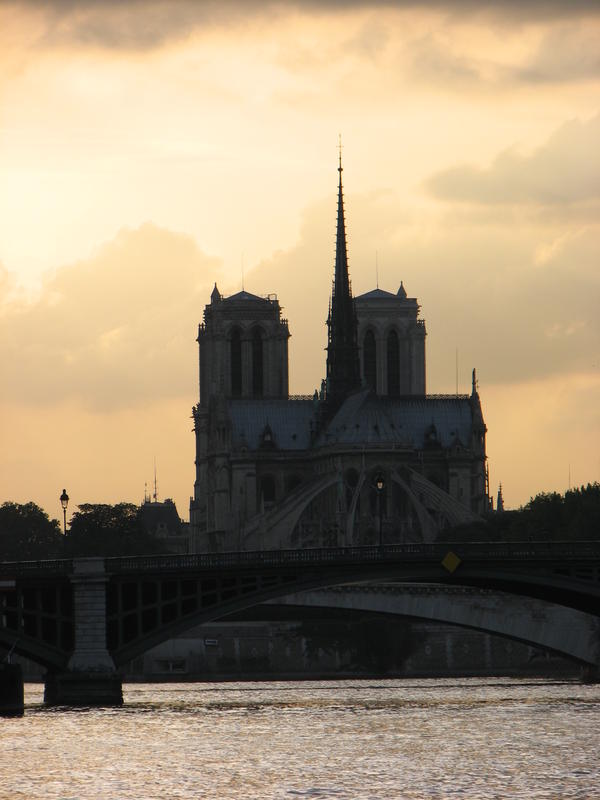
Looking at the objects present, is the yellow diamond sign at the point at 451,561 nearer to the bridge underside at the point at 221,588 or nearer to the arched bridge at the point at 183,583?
the arched bridge at the point at 183,583

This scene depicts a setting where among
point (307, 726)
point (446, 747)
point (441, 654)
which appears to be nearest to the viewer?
point (446, 747)

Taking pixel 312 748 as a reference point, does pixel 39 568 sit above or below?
above

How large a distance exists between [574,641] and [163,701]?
86.4 ft

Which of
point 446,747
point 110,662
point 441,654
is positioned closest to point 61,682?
point 110,662

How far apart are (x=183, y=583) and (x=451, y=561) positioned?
37.9ft

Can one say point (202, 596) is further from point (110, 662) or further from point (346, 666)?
point (346, 666)

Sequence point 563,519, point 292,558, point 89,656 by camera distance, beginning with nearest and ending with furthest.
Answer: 1. point 89,656
2. point 292,558
3. point 563,519

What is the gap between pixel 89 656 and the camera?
11212 centimetres

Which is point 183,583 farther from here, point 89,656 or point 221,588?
point 89,656

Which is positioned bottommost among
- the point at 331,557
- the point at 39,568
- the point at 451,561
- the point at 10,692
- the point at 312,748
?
the point at 312,748

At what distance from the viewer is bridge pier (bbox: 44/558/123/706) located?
11188 cm

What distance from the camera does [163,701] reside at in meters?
120

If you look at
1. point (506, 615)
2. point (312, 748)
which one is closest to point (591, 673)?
point (506, 615)

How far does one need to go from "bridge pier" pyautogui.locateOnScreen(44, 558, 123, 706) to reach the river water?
1.37 meters
